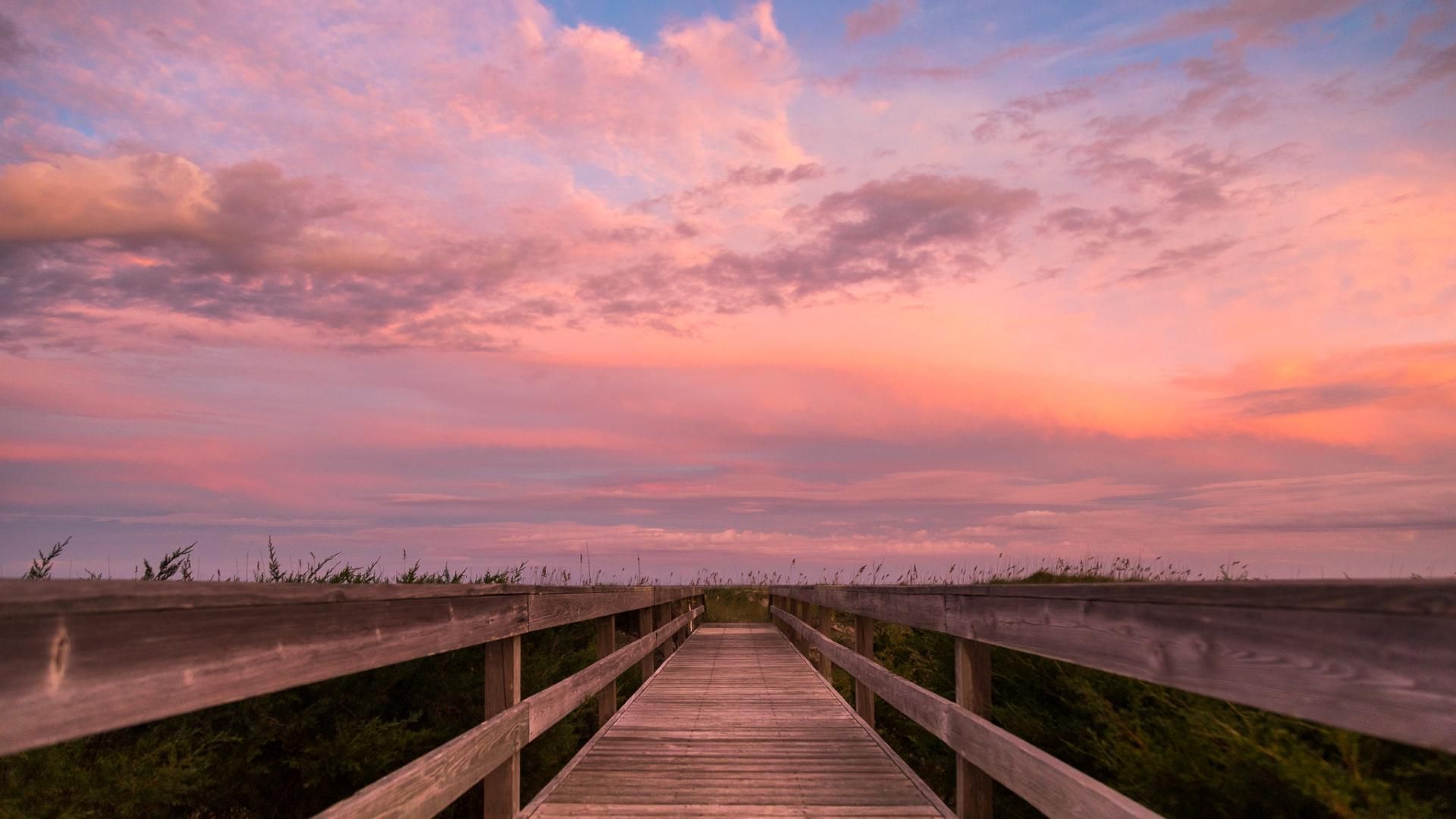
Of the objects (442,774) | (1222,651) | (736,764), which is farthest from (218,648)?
(736,764)

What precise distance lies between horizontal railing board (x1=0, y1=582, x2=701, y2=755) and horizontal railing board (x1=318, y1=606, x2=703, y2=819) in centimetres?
37

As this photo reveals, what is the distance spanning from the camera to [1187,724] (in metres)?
3.96

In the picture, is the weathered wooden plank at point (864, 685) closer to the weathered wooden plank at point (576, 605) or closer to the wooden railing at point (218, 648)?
the weathered wooden plank at point (576, 605)

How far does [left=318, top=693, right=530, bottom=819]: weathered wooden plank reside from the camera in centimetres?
262

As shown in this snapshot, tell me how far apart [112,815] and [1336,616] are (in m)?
5.74

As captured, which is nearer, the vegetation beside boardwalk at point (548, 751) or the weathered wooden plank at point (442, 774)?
the weathered wooden plank at point (442, 774)

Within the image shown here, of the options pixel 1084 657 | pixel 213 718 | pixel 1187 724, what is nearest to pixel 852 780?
pixel 1187 724

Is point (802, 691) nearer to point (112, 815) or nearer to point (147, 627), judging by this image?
point (112, 815)

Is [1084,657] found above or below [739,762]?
above

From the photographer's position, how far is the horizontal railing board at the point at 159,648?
1517mm

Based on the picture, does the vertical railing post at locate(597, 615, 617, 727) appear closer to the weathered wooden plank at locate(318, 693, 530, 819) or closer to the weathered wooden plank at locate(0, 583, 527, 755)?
the weathered wooden plank at locate(318, 693, 530, 819)

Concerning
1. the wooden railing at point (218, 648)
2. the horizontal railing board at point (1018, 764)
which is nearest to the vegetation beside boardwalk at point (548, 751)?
the horizontal railing board at point (1018, 764)

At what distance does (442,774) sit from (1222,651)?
243cm

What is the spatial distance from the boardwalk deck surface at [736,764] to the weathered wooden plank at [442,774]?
2.99ft
